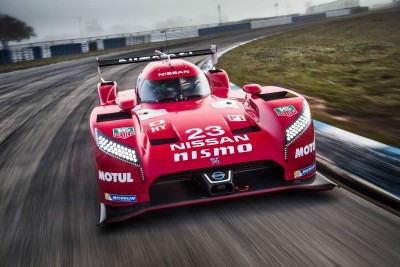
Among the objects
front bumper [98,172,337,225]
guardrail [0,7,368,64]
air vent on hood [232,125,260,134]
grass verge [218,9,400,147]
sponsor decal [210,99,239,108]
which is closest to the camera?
front bumper [98,172,337,225]

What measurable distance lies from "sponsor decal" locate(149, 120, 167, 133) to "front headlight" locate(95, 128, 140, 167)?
0.56 m

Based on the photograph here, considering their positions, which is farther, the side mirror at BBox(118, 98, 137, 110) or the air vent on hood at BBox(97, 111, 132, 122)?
the side mirror at BBox(118, 98, 137, 110)

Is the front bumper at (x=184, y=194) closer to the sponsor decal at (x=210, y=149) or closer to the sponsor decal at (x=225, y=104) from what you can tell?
the sponsor decal at (x=210, y=149)

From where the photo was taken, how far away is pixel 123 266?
3.13m

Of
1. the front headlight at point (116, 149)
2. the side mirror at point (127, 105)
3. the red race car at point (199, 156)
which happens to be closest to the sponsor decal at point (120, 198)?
the red race car at point (199, 156)

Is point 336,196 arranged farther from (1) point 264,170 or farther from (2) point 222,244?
(2) point 222,244

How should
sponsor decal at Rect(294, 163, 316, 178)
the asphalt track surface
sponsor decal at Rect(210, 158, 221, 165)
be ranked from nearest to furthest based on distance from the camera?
the asphalt track surface
sponsor decal at Rect(210, 158, 221, 165)
sponsor decal at Rect(294, 163, 316, 178)

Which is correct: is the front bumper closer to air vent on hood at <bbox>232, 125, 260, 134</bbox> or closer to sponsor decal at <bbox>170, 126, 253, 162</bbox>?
sponsor decal at <bbox>170, 126, 253, 162</bbox>

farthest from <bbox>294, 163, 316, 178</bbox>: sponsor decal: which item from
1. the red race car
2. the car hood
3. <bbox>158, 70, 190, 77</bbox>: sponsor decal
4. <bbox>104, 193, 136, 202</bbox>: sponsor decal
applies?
<bbox>158, 70, 190, 77</bbox>: sponsor decal

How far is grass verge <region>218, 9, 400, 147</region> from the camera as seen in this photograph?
6.76 metres

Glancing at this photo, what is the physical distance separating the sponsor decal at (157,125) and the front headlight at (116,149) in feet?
1.83

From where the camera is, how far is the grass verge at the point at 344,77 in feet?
22.2

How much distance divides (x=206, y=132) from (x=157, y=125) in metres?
0.63

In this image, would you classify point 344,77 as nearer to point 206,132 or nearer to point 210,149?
point 206,132
